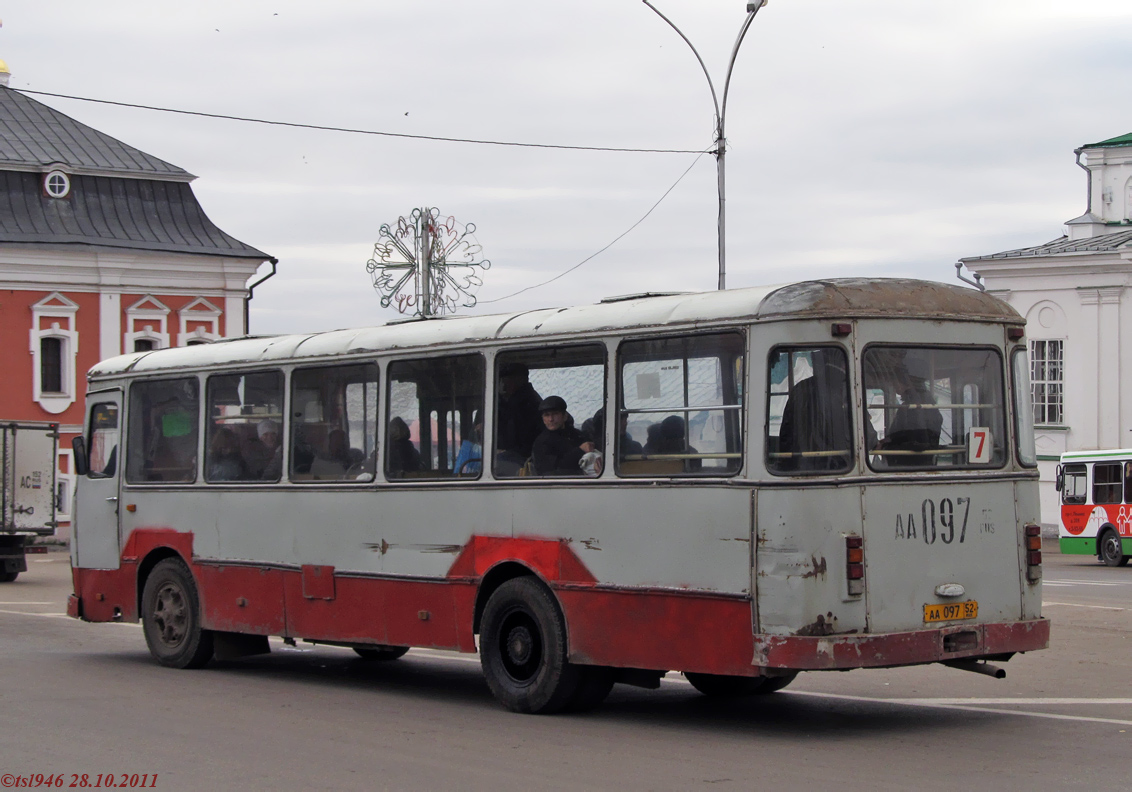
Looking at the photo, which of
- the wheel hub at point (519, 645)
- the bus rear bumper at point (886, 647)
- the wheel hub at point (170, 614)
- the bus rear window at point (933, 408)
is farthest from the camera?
the wheel hub at point (170, 614)

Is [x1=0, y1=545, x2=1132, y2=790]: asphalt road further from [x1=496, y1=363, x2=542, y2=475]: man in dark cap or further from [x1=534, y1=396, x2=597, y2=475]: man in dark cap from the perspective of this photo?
[x1=496, y1=363, x2=542, y2=475]: man in dark cap

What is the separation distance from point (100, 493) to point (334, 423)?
3.75 meters

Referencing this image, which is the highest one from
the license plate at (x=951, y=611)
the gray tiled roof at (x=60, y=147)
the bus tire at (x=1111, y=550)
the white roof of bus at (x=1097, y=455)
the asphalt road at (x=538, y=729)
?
the gray tiled roof at (x=60, y=147)

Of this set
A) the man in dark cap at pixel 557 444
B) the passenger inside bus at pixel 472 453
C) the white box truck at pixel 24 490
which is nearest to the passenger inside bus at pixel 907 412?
the man in dark cap at pixel 557 444

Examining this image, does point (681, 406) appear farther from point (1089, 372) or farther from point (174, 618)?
point (1089, 372)

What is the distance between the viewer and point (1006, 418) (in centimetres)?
1027

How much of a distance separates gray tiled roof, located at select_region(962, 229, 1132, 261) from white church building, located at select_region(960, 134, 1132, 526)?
36 millimetres

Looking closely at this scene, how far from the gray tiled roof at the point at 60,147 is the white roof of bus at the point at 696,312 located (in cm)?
3903

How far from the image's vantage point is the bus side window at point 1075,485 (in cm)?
3512

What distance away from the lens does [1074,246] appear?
45.9 m

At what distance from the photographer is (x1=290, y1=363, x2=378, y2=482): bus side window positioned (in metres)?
12.4

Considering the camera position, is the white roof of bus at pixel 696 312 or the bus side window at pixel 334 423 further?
the bus side window at pixel 334 423

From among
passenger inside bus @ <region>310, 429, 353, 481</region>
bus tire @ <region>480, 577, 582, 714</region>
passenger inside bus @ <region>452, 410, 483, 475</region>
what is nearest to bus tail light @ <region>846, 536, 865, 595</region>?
bus tire @ <region>480, 577, 582, 714</region>

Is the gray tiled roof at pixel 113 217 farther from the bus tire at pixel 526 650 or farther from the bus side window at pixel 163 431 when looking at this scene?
the bus tire at pixel 526 650
